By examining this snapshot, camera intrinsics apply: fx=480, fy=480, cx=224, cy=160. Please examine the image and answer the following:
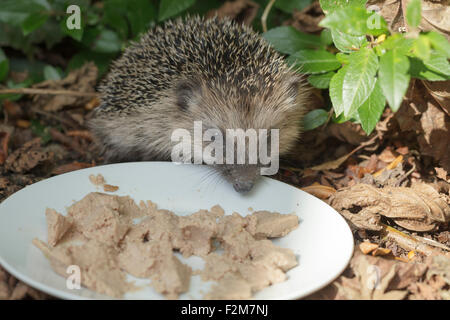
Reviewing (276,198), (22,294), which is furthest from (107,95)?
(22,294)

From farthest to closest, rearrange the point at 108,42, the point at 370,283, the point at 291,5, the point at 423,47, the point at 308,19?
the point at 108,42 < the point at 291,5 < the point at 308,19 < the point at 370,283 < the point at 423,47

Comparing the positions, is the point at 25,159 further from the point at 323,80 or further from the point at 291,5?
the point at 291,5

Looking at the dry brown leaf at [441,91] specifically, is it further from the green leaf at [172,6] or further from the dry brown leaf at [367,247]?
the green leaf at [172,6]

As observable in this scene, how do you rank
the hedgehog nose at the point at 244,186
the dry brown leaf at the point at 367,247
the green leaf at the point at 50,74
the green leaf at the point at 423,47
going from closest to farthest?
the green leaf at the point at 423,47
the dry brown leaf at the point at 367,247
the hedgehog nose at the point at 244,186
the green leaf at the point at 50,74

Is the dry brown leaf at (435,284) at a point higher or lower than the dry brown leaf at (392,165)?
lower

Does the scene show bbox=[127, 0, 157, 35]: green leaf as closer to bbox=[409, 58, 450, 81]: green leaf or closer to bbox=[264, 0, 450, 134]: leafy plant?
bbox=[264, 0, 450, 134]: leafy plant

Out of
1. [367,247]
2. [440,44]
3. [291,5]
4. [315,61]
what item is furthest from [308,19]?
[367,247]

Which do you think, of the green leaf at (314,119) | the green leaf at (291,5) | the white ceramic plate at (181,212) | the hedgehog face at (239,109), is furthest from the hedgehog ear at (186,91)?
the green leaf at (291,5)
